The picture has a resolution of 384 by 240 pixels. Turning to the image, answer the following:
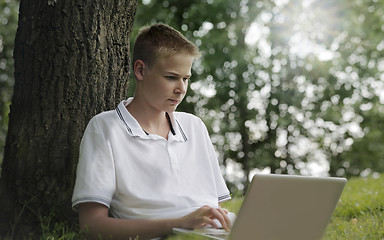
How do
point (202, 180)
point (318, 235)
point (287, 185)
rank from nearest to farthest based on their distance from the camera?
point (287, 185), point (318, 235), point (202, 180)

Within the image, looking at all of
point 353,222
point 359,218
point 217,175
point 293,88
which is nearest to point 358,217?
point 359,218

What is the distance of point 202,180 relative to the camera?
2980 mm

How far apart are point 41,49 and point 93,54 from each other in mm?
377

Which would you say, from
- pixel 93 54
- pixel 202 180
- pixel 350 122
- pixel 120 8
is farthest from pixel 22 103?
pixel 350 122

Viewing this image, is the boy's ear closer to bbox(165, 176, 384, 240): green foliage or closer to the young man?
the young man

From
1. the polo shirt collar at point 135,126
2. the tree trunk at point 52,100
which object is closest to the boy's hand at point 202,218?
the polo shirt collar at point 135,126

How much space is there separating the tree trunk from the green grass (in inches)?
8.3

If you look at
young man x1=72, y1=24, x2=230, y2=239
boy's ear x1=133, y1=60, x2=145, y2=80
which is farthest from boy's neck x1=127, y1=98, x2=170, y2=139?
boy's ear x1=133, y1=60, x2=145, y2=80

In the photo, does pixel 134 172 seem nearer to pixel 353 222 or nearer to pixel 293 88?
pixel 353 222

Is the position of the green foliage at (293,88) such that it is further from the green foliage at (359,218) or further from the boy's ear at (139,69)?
the boy's ear at (139,69)

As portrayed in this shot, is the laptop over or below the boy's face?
below

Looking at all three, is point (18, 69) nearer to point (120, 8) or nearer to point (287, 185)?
point (120, 8)

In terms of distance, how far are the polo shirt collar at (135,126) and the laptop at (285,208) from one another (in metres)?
0.71

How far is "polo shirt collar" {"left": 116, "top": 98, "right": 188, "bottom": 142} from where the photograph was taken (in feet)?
9.11
